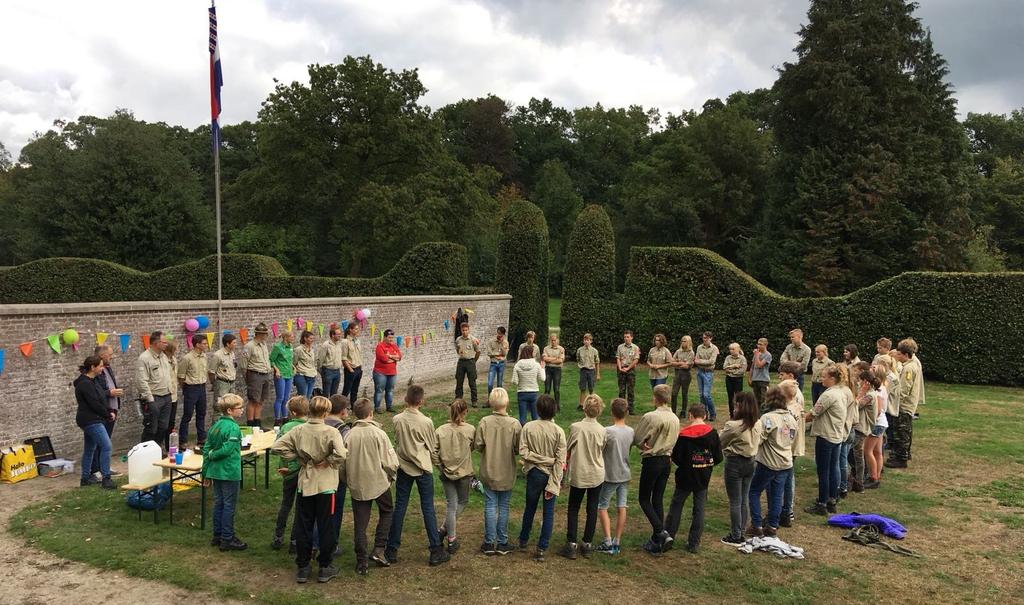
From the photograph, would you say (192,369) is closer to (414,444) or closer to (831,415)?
(414,444)

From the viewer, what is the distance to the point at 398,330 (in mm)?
17109

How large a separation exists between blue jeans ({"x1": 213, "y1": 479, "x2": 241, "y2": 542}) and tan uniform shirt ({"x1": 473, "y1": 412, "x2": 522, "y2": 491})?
2553 mm

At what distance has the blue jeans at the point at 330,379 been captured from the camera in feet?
43.4

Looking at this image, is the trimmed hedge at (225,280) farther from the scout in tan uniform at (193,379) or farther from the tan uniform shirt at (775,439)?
the tan uniform shirt at (775,439)

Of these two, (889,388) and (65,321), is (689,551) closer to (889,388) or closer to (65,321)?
(889,388)

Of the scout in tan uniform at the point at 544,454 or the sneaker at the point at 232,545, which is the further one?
the sneaker at the point at 232,545

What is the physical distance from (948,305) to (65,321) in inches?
799

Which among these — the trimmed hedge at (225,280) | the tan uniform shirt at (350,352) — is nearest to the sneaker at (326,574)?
the tan uniform shirt at (350,352)

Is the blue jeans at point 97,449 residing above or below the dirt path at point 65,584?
above

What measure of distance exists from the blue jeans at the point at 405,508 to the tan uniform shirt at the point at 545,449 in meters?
1.02

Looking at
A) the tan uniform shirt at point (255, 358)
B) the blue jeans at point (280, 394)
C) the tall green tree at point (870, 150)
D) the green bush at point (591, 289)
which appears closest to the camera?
the tan uniform shirt at point (255, 358)

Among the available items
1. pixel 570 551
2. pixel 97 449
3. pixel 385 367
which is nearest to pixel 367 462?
pixel 570 551

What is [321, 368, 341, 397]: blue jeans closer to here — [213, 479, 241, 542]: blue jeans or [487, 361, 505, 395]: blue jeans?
[487, 361, 505, 395]: blue jeans

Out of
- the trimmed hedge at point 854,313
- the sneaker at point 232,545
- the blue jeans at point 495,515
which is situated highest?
the trimmed hedge at point 854,313
